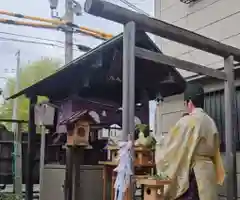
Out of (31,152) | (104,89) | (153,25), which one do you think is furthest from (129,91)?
(31,152)

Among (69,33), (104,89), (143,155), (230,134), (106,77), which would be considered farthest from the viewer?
(69,33)

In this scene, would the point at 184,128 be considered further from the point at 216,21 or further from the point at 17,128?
the point at 17,128

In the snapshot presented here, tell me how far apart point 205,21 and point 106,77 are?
1478mm

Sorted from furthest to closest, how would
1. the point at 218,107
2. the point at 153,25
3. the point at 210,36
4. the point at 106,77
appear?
the point at 106,77 < the point at 210,36 < the point at 218,107 < the point at 153,25

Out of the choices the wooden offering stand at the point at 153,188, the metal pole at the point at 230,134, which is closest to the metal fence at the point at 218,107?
the metal pole at the point at 230,134

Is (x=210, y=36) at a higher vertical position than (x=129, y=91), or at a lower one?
higher

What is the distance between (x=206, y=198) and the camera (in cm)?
296

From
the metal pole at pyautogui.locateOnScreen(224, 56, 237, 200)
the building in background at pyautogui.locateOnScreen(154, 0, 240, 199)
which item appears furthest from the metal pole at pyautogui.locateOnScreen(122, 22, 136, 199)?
the building in background at pyautogui.locateOnScreen(154, 0, 240, 199)

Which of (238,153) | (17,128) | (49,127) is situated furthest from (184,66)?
(17,128)

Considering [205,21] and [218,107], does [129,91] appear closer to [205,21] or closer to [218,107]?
[218,107]

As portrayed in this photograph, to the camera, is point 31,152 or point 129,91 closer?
point 129,91

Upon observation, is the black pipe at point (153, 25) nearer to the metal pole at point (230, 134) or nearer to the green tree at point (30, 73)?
the metal pole at point (230, 134)

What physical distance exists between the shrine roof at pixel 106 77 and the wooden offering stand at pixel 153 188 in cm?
133

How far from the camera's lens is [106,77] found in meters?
4.70
